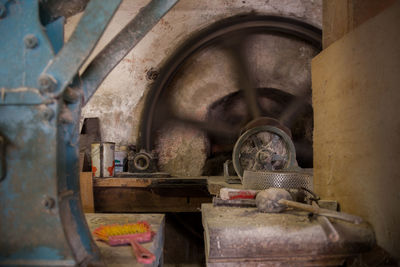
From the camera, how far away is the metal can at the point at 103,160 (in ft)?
8.95

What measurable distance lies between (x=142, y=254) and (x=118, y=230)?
267 millimetres

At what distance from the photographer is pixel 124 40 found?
109 centimetres

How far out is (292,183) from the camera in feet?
5.56

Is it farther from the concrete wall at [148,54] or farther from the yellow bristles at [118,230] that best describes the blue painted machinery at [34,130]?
the concrete wall at [148,54]

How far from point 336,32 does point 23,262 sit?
1629 mm

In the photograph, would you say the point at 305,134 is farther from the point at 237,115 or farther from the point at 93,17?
the point at 93,17

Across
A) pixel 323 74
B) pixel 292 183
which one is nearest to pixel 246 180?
pixel 292 183

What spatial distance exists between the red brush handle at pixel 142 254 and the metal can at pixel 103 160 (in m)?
1.74

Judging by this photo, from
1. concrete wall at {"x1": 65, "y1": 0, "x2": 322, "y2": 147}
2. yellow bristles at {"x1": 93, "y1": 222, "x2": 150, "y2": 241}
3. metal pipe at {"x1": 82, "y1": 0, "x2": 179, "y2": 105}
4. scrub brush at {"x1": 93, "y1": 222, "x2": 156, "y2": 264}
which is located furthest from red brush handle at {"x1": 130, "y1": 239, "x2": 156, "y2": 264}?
concrete wall at {"x1": 65, "y1": 0, "x2": 322, "y2": 147}

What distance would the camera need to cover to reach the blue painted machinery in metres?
0.85

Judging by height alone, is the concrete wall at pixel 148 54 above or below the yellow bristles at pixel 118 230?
above

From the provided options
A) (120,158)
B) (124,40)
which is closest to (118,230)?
(124,40)

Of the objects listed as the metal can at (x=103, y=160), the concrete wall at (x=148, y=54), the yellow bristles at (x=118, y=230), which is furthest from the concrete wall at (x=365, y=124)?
the concrete wall at (x=148, y=54)

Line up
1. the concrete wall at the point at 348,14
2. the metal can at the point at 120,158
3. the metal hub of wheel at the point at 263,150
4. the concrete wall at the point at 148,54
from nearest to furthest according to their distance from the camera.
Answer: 1. the concrete wall at the point at 348,14
2. the metal hub of wheel at the point at 263,150
3. the metal can at the point at 120,158
4. the concrete wall at the point at 148,54
